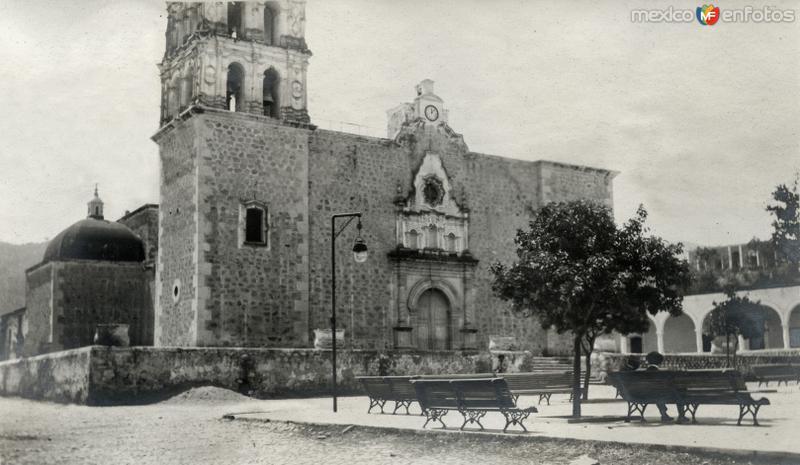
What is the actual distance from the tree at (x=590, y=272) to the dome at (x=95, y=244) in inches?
781

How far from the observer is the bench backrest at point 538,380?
869 inches

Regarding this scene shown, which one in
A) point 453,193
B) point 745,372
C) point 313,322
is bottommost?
point 745,372

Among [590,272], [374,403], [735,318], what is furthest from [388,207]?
[590,272]

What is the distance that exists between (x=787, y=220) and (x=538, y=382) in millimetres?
7675

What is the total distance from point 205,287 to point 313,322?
11.0ft

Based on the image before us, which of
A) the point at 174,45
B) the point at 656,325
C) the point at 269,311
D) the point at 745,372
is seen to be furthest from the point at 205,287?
the point at 656,325

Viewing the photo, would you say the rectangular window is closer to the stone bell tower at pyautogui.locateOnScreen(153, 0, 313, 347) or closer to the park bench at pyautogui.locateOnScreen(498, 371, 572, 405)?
the stone bell tower at pyautogui.locateOnScreen(153, 0, 313, 347)

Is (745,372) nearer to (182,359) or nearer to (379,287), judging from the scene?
(379,287)

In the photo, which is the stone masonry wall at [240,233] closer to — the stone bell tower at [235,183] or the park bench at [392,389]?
the stone bell tower at [235,183]

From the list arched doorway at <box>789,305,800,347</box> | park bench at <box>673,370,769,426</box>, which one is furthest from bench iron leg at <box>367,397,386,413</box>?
arched doorway at <box>789,305,800,347</box>

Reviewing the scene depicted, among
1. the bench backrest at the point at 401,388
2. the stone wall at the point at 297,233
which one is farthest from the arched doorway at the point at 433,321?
the bench backrest at the point at 401,388

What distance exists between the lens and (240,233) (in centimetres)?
2308

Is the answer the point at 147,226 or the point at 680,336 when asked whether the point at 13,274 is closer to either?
the point at 147,226

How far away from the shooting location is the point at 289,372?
67.6 ft
